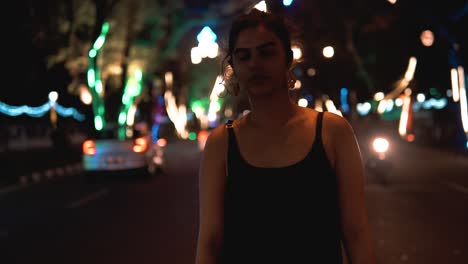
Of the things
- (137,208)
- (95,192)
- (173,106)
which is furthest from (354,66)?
(137,208)

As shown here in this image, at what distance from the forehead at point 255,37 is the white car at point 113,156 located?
1774 cm

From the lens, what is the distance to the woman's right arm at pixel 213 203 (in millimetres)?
2482

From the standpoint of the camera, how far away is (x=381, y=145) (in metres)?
17.5

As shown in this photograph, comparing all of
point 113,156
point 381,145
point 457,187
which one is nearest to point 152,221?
point 381,145

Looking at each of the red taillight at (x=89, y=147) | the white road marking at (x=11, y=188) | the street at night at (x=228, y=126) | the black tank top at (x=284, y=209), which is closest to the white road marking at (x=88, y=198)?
the street at night at (x=228, y=126)

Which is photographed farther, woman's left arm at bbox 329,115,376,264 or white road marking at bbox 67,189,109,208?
white road marking at bbox 67,189,109,208

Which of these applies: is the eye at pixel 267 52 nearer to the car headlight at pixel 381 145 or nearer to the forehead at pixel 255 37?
the forehead at pixel 255 37

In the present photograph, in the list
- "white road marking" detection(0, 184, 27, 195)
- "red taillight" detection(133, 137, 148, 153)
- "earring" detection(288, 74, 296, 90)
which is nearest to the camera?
"earring" detection(288, 74, 296, 90)

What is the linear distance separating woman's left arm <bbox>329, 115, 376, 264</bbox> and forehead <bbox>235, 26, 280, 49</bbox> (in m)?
0.40

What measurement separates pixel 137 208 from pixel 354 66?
3455cm

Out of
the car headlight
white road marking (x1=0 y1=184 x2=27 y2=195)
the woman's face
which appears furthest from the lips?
white road marking (x1=0 y1=184 x2=27 y2=195)

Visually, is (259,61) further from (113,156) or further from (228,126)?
(113,156)

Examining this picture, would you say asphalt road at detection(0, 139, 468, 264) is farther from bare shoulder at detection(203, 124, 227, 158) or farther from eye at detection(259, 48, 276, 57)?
eye at detection(259, 48, 276, 57)

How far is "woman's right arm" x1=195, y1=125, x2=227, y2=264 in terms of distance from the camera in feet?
8.14
